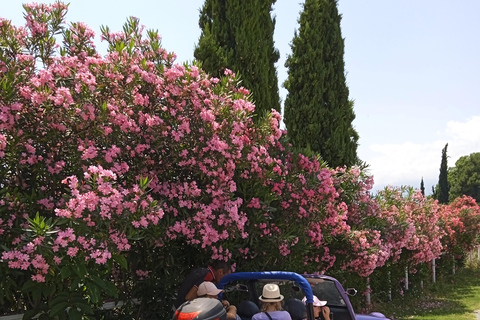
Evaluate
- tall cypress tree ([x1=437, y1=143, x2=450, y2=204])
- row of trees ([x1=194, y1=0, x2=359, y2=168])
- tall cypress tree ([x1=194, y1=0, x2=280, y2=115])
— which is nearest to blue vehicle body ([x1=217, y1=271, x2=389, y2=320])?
tall cypress tree ([x1=194, y1=0, x2=280, y2=115])

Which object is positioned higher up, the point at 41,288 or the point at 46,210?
the point at 46,210

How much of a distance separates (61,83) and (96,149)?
3.03 ft

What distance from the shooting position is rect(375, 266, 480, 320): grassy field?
13413mm

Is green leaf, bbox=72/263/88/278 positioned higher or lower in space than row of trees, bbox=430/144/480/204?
lower

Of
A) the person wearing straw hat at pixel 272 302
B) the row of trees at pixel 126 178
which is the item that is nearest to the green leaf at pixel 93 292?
the row of trees at pixel 126 178

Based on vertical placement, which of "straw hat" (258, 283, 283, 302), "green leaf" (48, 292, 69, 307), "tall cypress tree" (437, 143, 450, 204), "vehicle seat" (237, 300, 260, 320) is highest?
"tall cypress tree" (437, 143, 450, 204)

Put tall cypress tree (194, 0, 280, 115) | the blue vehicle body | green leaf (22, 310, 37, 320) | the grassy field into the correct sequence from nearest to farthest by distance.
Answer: green leaf (22, 310, 37, 320) → the blue vehicle body → tall cypress tree (194, 0, 280, 115) → the grassy field

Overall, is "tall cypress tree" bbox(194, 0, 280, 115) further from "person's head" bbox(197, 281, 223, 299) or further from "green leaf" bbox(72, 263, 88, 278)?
"green leaf" bbox(72, 263, 88, 278)

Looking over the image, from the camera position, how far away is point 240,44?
11.3 m

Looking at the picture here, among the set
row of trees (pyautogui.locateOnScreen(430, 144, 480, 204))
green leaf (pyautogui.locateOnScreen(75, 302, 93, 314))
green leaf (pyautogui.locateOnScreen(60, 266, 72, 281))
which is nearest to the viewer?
green leaf (pyautogui.locateOnScreen(60, 266, 72, 281))

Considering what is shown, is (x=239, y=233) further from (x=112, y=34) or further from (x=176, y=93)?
(x=112, y=34)

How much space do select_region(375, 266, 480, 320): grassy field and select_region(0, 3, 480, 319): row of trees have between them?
6.00 metres

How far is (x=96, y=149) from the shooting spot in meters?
5.77

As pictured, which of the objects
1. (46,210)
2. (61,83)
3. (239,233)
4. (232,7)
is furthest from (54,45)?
(232,7)
